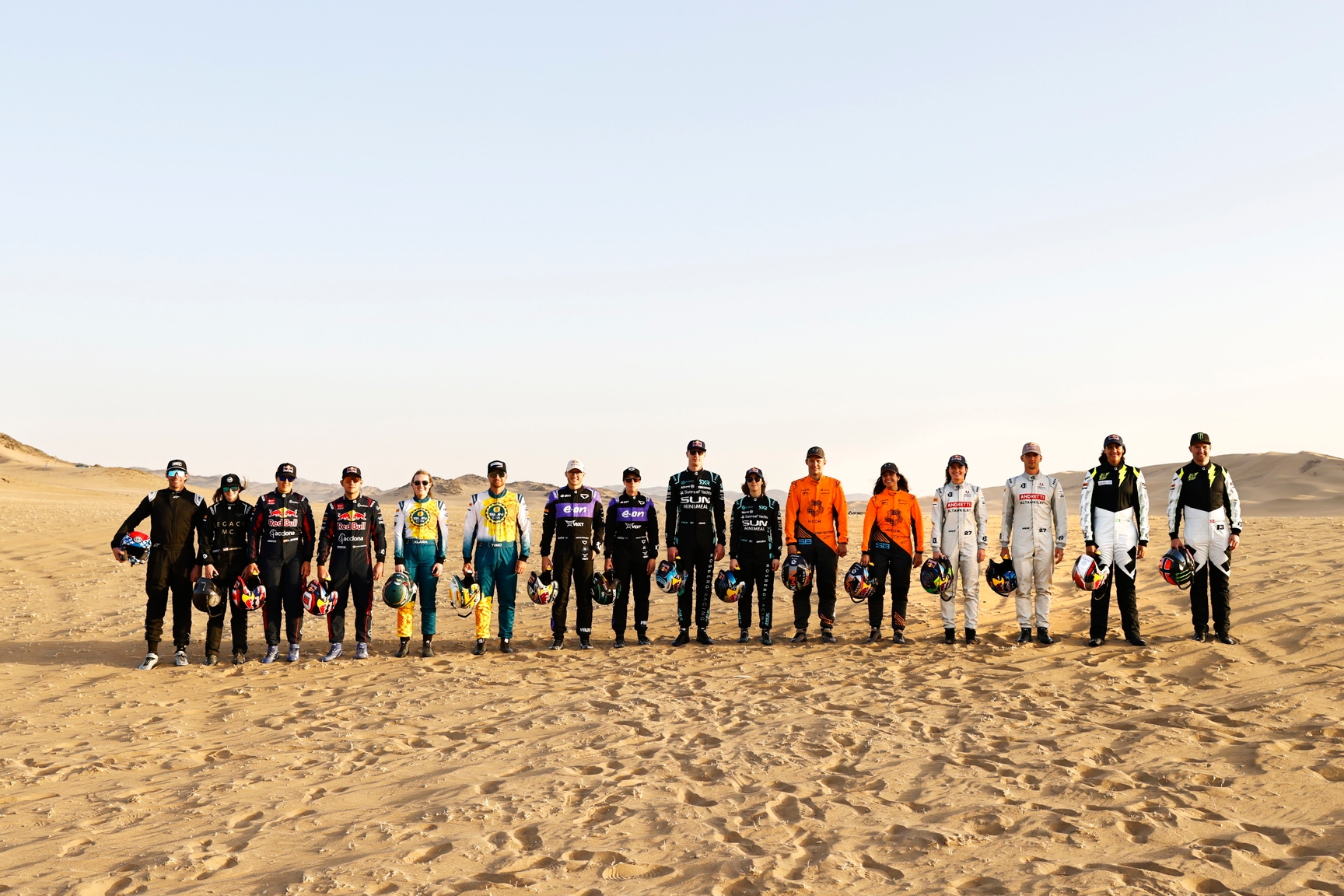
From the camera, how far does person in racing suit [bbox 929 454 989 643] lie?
10.6 m

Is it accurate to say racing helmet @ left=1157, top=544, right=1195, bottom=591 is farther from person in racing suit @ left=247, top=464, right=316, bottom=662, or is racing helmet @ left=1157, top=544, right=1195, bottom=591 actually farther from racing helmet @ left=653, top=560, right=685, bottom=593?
person in racing suit @ left=247, top=464, right=316, bottom=662

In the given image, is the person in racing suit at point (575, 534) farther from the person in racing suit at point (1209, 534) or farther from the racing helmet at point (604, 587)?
the person in racing suit at point (1209, 534)

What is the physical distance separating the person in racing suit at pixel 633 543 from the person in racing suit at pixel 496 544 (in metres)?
1.04

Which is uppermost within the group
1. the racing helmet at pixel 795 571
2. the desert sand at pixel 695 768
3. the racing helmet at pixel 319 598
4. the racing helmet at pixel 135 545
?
the racing helmet at pixel 135 545

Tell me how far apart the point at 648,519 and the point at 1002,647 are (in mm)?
4268

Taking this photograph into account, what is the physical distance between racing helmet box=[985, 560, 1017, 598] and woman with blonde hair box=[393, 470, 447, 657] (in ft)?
20.9

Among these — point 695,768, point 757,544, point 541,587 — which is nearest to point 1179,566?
point 757,544

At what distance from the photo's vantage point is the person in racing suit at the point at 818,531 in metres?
10.7

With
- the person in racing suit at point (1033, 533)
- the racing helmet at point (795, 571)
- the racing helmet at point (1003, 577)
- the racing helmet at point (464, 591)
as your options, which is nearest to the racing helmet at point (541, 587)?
the racing helmet at point (464, 591)

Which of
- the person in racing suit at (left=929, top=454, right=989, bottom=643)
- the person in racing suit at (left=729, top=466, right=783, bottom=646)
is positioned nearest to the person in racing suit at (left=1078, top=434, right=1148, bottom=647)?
the person in racing suit at (left=929, top=454, right=989, bottom=643)

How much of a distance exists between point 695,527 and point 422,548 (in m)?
3.15

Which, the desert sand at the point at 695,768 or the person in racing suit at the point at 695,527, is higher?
the person in racing suit at the point at 695,527

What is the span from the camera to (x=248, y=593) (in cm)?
984

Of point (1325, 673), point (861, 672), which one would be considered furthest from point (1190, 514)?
point (861, 672)
